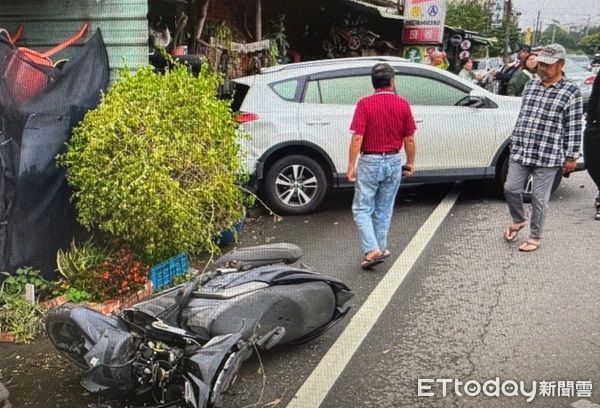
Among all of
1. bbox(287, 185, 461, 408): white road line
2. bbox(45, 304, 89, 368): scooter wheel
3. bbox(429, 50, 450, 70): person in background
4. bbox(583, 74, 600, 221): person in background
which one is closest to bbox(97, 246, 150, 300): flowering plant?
bbox(45, 304, 89, 368): scooter wheel

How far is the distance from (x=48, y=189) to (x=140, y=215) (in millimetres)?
746

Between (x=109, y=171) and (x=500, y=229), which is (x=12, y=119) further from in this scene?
(x=500, y=229)

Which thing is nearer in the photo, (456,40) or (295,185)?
(295,185)

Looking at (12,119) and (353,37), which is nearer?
(12,119)

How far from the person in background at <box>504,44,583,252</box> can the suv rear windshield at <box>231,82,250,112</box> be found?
10.1 ft

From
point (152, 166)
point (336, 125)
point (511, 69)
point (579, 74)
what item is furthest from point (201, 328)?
point (579, 74)

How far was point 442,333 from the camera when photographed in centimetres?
421

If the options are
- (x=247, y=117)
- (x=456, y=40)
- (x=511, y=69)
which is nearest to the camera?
(x=247, y=117)

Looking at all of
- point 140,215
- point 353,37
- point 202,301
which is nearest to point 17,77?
point 140,215

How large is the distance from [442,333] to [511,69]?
887cm

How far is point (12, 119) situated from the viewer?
4.73 meters

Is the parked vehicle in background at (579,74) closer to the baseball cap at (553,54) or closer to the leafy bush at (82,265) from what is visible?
the baseball cap at (553,54)

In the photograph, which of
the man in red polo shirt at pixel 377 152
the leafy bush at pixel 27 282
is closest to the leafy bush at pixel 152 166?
the leafy bush at pixel 27 282

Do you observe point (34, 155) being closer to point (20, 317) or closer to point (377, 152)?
point (20, 317)
